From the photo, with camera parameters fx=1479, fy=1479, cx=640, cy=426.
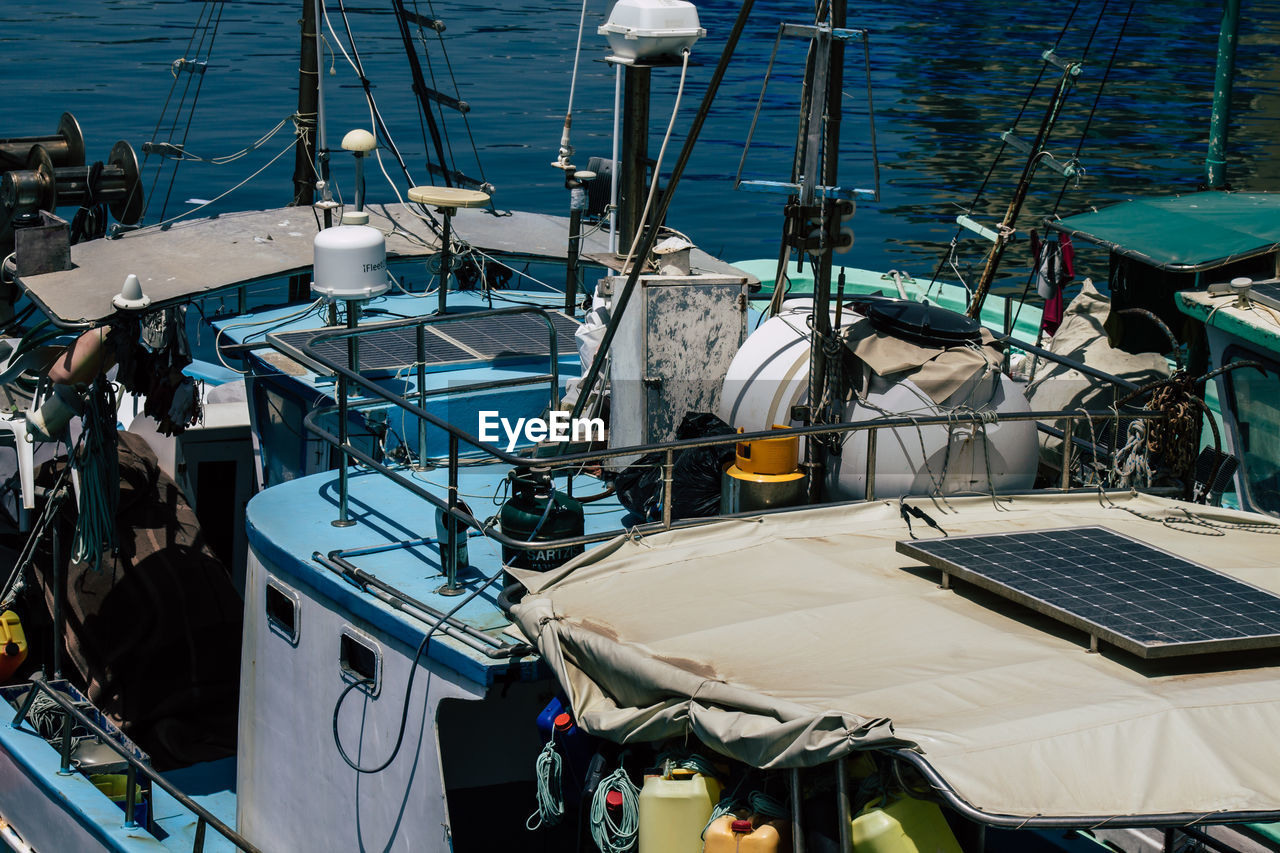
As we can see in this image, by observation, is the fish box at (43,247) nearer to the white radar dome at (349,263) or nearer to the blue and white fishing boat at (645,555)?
the blue and white fishing boat at (645,555)

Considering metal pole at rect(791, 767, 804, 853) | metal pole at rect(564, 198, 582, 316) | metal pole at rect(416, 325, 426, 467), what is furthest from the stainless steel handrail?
metal pole at rect(564, 198, 582, 316)

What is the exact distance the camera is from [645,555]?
6.78 m

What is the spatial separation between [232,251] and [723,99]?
34.0 meters

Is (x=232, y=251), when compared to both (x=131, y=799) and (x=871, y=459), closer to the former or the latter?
(x=131, y=799)

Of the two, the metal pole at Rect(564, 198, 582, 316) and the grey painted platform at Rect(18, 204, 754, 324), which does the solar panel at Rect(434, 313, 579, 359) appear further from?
the grey painted platform at Rect(18, 204, 754, 324)

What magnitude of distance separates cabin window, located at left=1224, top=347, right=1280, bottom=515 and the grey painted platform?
3116mm

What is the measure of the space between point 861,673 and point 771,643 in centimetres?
45

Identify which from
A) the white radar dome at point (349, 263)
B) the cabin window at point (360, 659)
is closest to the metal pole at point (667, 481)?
the cabin window at point (360, 659)

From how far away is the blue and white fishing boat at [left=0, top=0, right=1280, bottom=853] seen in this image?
5270mm

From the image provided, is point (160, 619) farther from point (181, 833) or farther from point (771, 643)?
point (771, 643)

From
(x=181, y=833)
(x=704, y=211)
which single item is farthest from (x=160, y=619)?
(x=704, y=211)

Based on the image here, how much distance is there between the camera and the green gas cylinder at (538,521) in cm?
683

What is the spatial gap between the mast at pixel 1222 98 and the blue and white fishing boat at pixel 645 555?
2.55 meters

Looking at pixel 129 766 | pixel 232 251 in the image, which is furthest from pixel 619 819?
pixel 232 251
